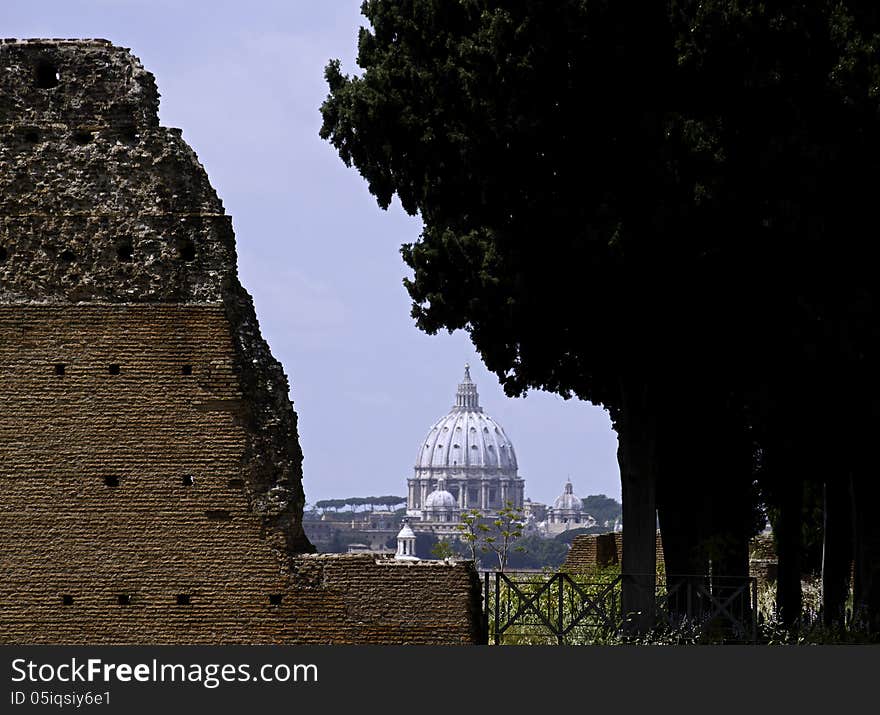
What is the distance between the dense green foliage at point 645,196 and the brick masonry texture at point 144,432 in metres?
4.62

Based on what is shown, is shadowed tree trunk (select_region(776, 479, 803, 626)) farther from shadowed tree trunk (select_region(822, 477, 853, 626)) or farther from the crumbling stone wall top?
the crumbling stone wall top

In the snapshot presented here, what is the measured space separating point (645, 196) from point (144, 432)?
6.55m

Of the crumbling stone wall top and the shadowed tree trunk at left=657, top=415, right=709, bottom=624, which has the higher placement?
the crumbling stone wall top

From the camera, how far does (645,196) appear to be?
1986 cm

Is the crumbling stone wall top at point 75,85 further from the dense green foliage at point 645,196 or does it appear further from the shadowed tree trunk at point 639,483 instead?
the shadowed tree trunk at point 639,483

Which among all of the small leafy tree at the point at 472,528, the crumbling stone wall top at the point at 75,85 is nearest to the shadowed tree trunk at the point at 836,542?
the small leafy tree at the point at 472,528

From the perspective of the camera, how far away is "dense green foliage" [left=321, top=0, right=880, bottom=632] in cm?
1922

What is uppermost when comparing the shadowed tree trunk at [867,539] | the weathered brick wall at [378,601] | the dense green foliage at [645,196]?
the dense green foliage at [645,196]

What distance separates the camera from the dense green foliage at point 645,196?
19.2 meters

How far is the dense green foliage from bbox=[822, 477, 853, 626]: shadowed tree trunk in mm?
3845

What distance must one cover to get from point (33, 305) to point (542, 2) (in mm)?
6549

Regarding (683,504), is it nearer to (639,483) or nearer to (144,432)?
(639,483)

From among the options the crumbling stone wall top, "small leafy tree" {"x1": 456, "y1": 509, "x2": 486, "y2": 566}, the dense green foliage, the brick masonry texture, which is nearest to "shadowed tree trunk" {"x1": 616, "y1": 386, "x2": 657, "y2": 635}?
the dense green foliage

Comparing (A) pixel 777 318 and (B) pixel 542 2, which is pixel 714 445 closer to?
(A) pixel 777 318
